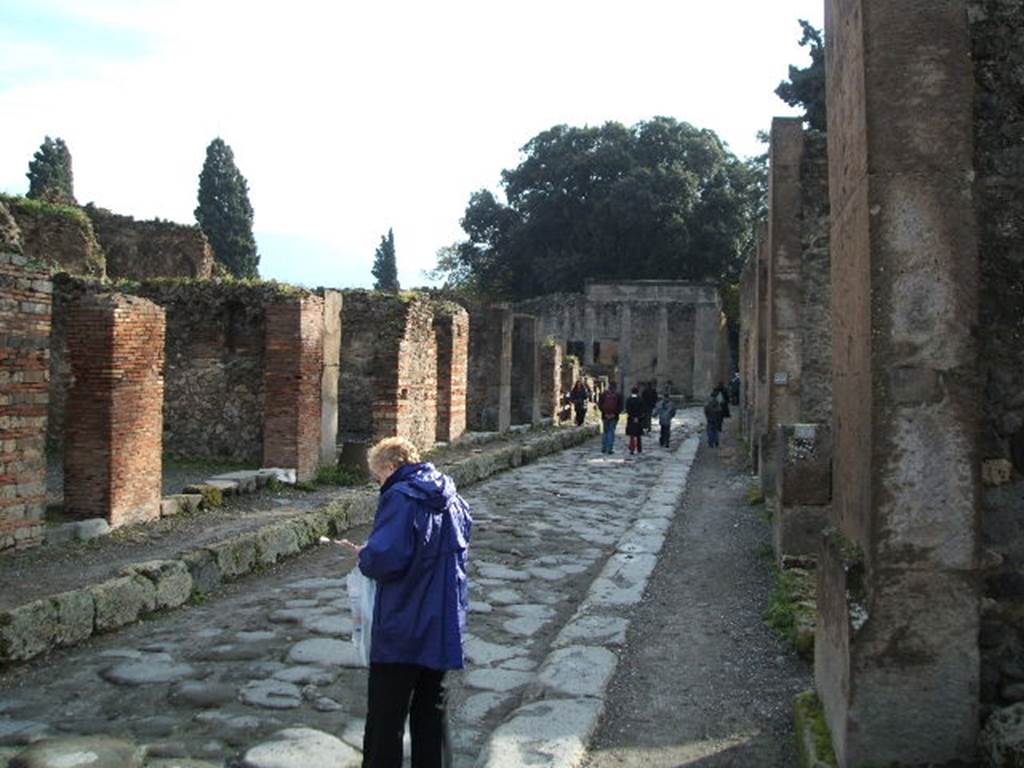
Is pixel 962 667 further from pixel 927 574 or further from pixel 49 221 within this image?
pixel 49 221

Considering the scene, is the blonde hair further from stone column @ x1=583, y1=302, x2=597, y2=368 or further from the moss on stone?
stone column @ x1=583, y1=302, x2=597, y2=368

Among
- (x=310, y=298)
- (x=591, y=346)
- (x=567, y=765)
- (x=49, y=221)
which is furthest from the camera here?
(x=591, y=346)

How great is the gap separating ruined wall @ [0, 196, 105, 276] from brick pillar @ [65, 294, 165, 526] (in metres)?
8.32

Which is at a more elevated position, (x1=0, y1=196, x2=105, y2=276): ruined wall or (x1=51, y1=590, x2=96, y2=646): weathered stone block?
(x1=0, y1=196, x2=105, y2=276): ruined wall

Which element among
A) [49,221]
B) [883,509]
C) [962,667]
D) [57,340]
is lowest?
[962,667]

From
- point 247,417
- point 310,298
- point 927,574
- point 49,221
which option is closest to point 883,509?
point 927,574

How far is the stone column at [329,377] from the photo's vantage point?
12.6 meters

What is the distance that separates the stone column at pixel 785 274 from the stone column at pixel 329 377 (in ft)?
18.1

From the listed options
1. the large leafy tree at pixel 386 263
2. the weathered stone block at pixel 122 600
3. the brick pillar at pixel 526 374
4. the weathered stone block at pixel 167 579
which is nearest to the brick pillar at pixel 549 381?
the brick pillar at pixel 526 374

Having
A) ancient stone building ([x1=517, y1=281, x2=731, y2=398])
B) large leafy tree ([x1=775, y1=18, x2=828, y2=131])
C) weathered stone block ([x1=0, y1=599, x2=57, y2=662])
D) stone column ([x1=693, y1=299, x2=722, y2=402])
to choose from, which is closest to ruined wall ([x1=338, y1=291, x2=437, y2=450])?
weathered stone block ([x1=0, y1=599, x2=57, y2=662])

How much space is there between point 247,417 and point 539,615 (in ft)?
25.5

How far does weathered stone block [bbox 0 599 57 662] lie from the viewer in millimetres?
5160

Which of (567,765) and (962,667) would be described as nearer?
(962,667)

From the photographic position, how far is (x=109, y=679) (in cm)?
507
